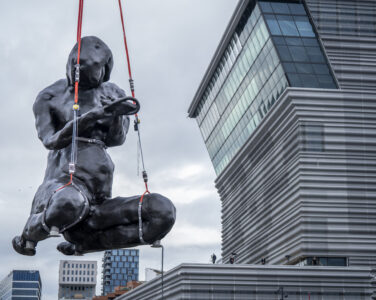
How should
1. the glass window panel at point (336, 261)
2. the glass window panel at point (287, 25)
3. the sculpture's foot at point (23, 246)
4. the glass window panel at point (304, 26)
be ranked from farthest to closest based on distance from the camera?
the glass window panel at point (304, 26)
the glass window panel at point (287, 25)
the glass window panel at point (336, 261)
the sculpture's foot at point (23, 246)

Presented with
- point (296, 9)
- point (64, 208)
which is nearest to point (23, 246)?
point (64, 208)

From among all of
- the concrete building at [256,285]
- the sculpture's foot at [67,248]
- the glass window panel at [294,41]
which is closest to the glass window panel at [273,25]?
the glass window panel at [294,41]

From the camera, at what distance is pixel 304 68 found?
55.4m

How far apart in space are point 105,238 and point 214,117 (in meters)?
72.6

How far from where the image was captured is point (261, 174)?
204ft

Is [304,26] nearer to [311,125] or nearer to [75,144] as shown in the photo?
[311,125]

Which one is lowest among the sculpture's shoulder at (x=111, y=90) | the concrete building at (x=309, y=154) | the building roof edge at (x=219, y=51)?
the sculpture's shoulder at (x=111, y=90)

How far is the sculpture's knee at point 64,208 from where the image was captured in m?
3.64

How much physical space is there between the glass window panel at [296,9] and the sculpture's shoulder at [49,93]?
178 ft

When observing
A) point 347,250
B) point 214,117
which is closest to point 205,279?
point 347,250

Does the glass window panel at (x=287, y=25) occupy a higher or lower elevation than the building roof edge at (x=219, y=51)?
lower

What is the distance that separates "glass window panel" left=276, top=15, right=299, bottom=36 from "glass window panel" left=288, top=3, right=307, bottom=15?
2.41 feet

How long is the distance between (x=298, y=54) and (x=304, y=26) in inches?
121

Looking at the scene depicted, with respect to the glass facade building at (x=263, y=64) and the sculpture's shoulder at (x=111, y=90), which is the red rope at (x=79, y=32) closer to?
the sculpture's shoulder at (x=111, y=90)
